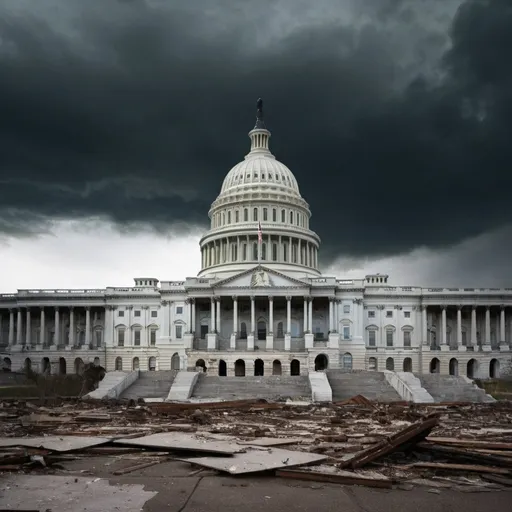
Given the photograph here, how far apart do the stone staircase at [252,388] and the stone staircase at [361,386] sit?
2781 millimetres

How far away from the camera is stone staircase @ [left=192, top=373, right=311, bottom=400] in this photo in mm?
59219

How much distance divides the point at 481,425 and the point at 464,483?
1789 cm

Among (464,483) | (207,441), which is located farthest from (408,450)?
(207,441)

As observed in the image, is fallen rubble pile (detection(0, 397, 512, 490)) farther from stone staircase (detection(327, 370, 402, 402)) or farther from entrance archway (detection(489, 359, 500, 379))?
entrance archway (detection(489, 359, 500, 379))

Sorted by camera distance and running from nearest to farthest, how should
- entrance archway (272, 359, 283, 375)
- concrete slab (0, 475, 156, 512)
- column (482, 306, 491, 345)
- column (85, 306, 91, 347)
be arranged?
concrete slab (0, 475, 156, 512) < entrance archway (272, 359, 283, 375) < column (482, 306, 491, 345) < column (85, 306, 91, 347)

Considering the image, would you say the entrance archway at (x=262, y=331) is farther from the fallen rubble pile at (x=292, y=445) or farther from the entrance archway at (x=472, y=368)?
the fallen rubble pile at (x=292, y=445)

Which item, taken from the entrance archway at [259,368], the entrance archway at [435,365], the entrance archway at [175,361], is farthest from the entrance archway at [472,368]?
the entrance archway at [175,361]

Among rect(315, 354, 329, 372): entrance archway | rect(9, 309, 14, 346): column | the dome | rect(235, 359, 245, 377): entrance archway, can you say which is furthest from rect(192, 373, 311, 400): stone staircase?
the dome

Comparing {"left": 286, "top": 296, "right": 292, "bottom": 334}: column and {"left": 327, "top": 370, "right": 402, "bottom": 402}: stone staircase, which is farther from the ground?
{"left": 286, "top": 296, "right": 292, "bottom": 334}: column

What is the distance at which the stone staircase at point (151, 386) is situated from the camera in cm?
6047

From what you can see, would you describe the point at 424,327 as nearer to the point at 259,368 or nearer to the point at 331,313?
the point at 331,313

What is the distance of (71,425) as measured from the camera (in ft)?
103

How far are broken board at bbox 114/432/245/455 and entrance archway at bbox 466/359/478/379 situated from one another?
8049cm

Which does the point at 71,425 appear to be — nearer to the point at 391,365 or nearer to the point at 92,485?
the point at 92,485
